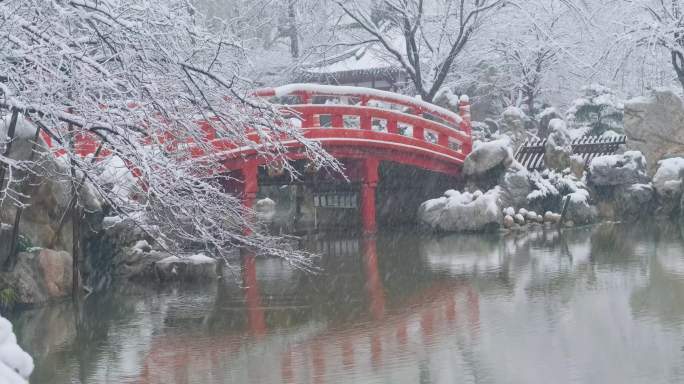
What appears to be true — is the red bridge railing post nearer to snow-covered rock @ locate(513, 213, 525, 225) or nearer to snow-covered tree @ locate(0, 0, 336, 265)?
snow-covered rock @ locate(513, 213, 525, 225)

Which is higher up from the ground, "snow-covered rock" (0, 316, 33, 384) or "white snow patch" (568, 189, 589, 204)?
"white snow patch" (568, 189, 589, 204)

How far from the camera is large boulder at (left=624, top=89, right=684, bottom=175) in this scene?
21.4 m

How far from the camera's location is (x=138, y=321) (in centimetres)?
1086

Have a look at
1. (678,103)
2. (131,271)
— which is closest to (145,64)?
(131,271)

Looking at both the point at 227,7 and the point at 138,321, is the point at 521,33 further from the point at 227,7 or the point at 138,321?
the point at 138,321

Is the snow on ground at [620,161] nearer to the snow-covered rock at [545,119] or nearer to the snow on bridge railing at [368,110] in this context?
the snow on bridge railing at [368,110]

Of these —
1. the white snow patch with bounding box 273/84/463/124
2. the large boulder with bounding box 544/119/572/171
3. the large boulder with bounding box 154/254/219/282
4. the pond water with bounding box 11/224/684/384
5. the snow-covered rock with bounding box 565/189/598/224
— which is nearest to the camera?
the pond water with bounding box 11/224/684/384

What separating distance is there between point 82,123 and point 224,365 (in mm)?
2683

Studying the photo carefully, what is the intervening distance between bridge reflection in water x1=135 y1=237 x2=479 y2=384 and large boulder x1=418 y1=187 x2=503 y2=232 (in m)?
5.94

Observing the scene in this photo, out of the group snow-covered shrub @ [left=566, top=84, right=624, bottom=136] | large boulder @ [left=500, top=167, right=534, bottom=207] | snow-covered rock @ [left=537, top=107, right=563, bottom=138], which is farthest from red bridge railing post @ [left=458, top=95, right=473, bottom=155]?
snow-covered shrub @ [left=566, top=84, right=624, bottom=136]

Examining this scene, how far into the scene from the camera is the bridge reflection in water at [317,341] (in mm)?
8180

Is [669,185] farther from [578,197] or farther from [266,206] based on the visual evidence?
[266,206]

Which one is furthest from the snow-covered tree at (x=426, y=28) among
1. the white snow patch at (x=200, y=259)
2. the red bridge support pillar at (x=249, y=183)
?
the white snow patch at (x=200, y=259)

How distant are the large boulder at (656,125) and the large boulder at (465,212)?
457cm
